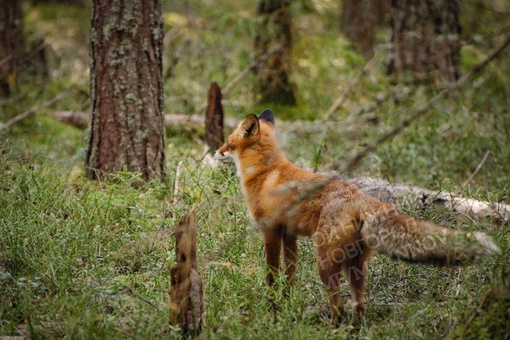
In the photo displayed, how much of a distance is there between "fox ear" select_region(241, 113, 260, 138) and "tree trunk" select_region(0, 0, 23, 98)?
8014 mm

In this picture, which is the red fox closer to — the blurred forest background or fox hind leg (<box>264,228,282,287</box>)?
fox hind leg (<box>264,228,282,287</box>)

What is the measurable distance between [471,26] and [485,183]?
8.43 m

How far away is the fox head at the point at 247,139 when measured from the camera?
548 cm

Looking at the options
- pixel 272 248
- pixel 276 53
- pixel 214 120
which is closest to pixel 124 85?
pixel 214 120

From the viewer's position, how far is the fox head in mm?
5484

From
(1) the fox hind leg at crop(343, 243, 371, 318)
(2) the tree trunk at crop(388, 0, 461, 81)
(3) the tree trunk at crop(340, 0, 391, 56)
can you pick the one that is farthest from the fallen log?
(3) the tree trunk at crop(340, 0, 391, 56)

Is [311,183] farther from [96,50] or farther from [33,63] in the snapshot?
[33,63]

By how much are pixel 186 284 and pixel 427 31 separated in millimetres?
9435

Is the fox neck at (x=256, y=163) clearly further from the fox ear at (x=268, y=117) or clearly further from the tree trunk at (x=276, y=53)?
the tree trunk at (x=276, y=53)

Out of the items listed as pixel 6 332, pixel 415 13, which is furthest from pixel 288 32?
pixel 6 332

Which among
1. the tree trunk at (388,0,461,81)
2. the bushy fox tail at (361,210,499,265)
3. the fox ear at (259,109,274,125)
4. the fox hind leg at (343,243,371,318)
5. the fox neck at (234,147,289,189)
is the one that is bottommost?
the fox hind leg at (343,243,371,318)

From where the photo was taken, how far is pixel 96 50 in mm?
6914

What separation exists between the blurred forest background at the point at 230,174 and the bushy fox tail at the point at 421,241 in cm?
26

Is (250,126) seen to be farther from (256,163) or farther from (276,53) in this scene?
(276,53)
